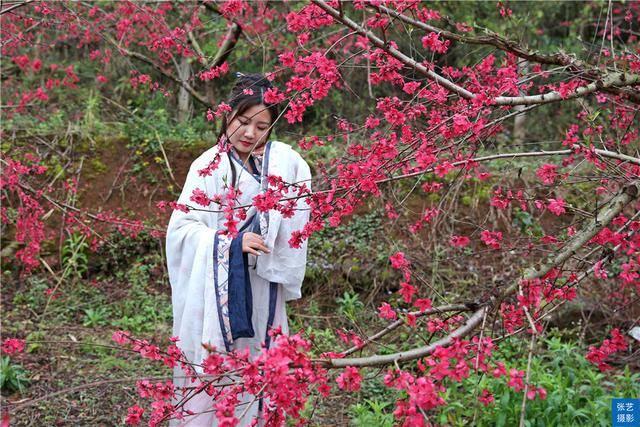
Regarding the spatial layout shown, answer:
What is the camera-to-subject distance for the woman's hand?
106 inches

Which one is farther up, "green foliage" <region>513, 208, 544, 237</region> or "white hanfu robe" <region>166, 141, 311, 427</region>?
"white hanfu robe" <region>166, 141, 311, 427</region>

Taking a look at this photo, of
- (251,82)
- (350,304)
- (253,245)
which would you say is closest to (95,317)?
(350,304)

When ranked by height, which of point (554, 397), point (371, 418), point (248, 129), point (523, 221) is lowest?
point (371, 418)

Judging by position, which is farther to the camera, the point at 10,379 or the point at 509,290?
the point at 10,379

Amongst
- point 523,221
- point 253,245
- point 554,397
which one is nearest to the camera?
point 253,245

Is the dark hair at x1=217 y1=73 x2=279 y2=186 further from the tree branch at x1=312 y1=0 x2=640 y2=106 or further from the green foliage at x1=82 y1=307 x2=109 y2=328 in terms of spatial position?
the green foliage at x1=82 y1=307 x2=109 y2=328

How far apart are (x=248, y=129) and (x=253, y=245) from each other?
0.47 m

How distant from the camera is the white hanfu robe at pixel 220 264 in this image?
2791 mm

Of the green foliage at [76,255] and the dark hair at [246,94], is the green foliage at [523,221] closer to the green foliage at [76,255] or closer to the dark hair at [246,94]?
the dark hair at [246,94]

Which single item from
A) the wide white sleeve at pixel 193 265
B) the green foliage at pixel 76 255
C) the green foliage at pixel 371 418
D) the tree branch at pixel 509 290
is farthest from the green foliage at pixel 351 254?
the tree branch at pixel 509 290

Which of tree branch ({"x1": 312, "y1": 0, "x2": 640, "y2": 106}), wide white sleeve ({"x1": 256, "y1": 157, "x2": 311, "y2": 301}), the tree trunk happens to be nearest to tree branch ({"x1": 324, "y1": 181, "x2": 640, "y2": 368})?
tree branch ({"x1": 312, "y1": 0, "x2": 640, "y2": 106})

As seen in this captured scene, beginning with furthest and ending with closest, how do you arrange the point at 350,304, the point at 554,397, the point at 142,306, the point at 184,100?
the point at 184,100 → the point at 142,306 → the point at 350,304 → the point at 554,397

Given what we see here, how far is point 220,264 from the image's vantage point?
2787mm

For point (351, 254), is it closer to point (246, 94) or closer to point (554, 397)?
point (554, 397)
